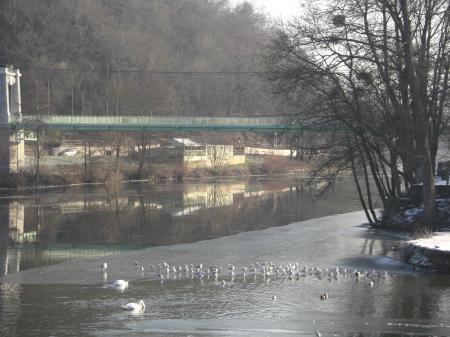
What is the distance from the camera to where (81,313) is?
17.8 m

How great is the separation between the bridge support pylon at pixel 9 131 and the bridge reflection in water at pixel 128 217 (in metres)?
7.86

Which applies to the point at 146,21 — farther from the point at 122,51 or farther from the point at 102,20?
the point at 122,51

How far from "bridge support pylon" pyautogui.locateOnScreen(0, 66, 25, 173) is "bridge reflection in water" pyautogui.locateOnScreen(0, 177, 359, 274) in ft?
25.8

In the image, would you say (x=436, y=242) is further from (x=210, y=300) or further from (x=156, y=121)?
(x=156, y=121)

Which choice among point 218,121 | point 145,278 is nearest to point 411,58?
point 145,278

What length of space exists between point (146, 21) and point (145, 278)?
14057cm

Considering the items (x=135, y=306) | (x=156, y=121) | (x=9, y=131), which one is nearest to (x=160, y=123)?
(x=156, y=121)

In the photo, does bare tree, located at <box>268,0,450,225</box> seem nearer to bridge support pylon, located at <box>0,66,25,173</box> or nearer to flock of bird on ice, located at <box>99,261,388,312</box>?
flock of bird on ice, located at <box>99,261,388,312</box>

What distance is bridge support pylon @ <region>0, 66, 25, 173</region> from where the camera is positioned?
72.3 meters

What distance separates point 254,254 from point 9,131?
2050 inches

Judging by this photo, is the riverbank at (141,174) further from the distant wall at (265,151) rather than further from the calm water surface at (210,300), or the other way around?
the calm water surface at (210,300)

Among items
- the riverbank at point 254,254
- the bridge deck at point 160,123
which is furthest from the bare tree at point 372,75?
the bridge deck at point 160,123

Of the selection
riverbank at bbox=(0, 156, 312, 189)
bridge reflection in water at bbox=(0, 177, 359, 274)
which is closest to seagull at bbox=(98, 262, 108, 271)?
bridge reflection in water at bbox=(0, 177, 359, 274)

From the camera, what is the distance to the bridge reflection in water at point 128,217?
101ft
